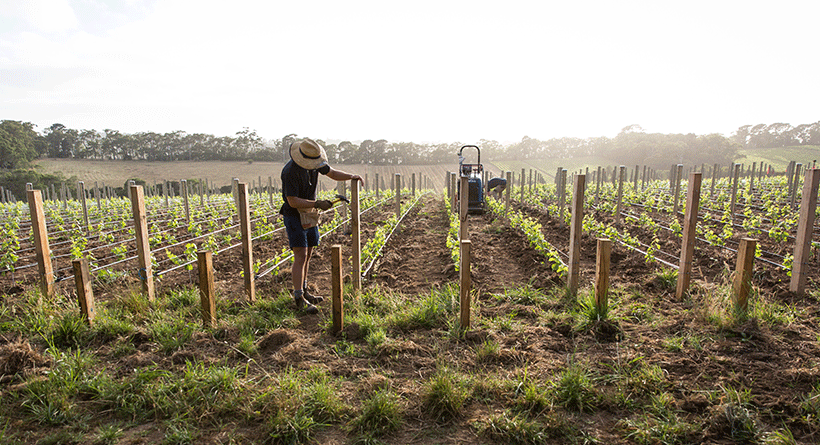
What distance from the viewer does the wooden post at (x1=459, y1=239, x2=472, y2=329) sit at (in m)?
3.24

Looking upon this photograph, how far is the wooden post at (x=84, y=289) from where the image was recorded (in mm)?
3378

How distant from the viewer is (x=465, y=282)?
333 centimetres

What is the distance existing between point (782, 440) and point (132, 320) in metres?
4.89

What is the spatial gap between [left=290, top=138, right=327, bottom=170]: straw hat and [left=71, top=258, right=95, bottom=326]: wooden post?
2039 mm

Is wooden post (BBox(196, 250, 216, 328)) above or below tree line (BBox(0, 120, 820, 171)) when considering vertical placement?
below

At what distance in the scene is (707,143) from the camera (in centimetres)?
6606

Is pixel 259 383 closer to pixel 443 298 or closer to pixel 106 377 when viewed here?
pixel 106 377

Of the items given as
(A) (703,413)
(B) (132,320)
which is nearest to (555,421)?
(A) (703,413)

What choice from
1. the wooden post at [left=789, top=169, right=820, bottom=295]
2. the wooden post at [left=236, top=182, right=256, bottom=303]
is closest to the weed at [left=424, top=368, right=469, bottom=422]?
the wooden post at [left=236, top=182, right=256, bottom=303]

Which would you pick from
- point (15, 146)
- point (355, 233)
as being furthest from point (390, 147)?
point (355, 233)

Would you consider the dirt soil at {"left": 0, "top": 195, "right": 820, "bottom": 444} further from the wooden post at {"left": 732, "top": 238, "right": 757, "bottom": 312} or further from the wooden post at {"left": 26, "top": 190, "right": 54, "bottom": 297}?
the wooden post at {"left": 26, "top": 190, "right": 54, "bottom": 297}

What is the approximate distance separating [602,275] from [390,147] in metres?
82.7

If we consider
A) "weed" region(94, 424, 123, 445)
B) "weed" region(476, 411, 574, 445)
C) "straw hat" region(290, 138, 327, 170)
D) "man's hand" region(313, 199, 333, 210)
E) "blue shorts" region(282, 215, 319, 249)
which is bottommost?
"weed" region(94, 424, 123, 445)

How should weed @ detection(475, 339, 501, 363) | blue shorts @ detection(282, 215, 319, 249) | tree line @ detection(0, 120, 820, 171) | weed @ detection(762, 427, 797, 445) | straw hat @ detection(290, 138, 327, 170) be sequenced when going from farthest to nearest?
1. tree line @ detection(0, 120, 820, 171)
2. blue shorts @ detection(282, 215, 319, 249)
3. straw hat @ detection(290, 138, 327, 170)
4. weed @ detection(475, 339, 501, 363)
5. weed @ detection(762, 427, 797, 445)
